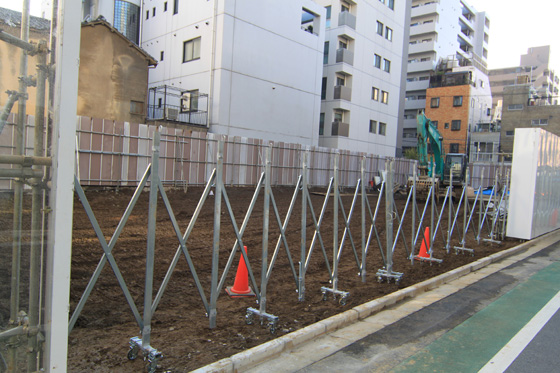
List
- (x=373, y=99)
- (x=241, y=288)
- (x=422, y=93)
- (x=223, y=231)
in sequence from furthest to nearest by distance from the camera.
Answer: (x=422, y=93), (x=373, y=99), (x=223, y=231), (x=241, y=288)

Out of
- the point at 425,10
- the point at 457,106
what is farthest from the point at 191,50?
the point at 425,10

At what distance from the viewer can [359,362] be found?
13.1 feet

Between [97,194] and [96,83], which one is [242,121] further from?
[97,194]

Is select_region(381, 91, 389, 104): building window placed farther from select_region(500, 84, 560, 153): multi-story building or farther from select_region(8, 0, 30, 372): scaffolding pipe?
select_region(8, 0, 30, 372): scaffolding pipe

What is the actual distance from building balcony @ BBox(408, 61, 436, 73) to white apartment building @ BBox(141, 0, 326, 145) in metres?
32.5

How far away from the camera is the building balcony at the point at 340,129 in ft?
105

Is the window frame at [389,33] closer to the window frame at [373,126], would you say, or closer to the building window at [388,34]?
the building window at [388,34]

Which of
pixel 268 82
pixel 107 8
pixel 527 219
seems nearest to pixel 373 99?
pixel 268 82

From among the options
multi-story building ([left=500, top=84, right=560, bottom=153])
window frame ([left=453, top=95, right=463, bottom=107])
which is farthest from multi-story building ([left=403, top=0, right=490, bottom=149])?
multi-story building ([left=500, top=84, right=560, bottom=153])

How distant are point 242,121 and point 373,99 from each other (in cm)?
1562

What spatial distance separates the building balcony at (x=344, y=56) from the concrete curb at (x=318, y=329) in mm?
26592

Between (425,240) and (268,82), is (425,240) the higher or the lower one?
the lower one

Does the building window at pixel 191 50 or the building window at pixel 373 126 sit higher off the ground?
the building window at pixel 191 50

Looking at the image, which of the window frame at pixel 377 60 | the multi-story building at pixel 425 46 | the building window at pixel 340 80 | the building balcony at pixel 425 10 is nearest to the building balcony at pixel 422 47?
the multi-story building at pixel 425 46
